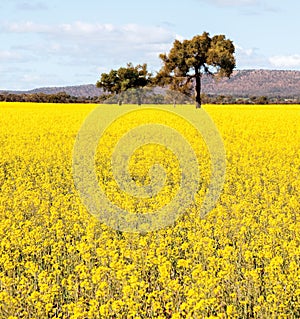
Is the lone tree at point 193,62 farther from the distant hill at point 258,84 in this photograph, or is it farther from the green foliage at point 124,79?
the distant hill at point 258,84

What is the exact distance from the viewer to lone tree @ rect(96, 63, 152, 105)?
236ft

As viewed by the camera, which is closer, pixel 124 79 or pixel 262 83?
pixel 124 79

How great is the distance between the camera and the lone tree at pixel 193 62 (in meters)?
50.6

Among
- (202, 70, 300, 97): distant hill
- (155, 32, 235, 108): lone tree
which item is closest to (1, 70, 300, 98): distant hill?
(202, 70, 300, 97): distant hill

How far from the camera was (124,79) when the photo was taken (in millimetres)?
72688

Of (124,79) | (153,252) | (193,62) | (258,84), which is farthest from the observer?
(258,84)

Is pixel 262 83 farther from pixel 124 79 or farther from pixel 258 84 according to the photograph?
pixel 124 79

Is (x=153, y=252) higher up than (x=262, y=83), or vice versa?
(x=153, y=252)

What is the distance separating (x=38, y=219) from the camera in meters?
9.73

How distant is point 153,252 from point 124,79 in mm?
66443

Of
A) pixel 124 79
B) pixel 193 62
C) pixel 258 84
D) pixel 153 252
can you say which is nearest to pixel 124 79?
pixel 124 79

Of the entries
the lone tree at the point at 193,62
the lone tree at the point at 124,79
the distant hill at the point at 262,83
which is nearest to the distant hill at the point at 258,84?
the distant hill at the point at 262,83

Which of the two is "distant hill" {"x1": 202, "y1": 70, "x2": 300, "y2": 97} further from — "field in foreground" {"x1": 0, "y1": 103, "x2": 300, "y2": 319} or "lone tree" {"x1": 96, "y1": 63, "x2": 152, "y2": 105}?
"field in foreground" {"x1": 0, "y1": 103, "x2": 300, "y2": 319}

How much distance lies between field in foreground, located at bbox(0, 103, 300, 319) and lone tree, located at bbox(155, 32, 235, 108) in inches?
1341
